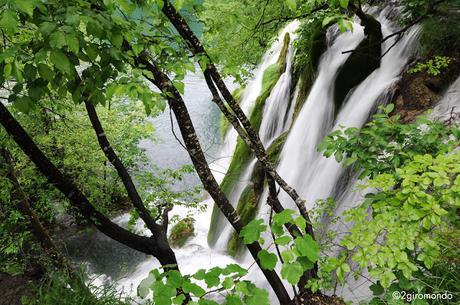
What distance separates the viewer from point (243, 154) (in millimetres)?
9828

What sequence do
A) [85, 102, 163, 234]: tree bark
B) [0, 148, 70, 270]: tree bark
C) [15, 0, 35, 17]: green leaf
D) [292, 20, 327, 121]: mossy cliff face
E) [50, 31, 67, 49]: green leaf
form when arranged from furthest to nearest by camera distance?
[292, 20, 327, 121]: mossy cliff face
[85, 102, 163, 234]: tree bark
[0, 148, 70, 270]: tree bark
[50, 31, 67, 49]: green leaf
[15, 0, 35, 17]: green leaf

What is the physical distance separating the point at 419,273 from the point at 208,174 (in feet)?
5.81

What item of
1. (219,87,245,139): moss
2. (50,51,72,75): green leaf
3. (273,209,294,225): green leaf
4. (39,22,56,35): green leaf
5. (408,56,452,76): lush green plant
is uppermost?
(39,22,56,35): green leaf

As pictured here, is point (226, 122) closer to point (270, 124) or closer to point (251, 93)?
point (251, 93)

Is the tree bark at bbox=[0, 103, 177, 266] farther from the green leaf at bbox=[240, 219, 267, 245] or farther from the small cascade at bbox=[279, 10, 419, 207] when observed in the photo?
the small cascade at bbox=[279, 10, 419, 207]

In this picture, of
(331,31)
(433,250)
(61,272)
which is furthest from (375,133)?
(331,31)

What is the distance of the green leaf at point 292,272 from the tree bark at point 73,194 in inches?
99.9

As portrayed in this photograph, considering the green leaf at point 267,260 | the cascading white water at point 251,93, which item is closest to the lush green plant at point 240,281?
the green leaf at point 267,260

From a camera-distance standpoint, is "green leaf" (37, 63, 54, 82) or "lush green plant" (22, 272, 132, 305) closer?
"green leaf" (37, 63, 54, 82)

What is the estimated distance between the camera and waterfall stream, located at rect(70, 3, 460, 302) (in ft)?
18.9

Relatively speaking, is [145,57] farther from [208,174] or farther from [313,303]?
[313,303]

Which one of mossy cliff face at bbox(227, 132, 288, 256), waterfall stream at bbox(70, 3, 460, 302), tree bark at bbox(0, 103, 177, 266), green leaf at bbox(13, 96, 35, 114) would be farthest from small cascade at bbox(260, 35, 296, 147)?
green leaf at bbox(13, 96, 35, 114)

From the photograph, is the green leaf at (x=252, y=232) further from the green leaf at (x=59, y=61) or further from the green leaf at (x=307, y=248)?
the green leaf at (x=59, y=61)

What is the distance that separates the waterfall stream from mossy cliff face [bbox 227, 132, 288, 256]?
21 cm
